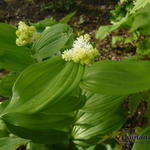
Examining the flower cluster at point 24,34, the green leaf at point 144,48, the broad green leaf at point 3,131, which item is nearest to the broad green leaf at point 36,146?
the broad green leaf at point 3,131

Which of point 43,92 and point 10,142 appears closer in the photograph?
point 43,92

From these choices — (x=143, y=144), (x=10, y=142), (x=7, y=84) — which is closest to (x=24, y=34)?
(x=7, y=84)

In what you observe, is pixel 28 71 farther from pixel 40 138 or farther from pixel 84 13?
pixel 84 13

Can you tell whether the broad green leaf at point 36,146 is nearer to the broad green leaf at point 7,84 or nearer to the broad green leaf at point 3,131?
the broad green leaf at point 3,131

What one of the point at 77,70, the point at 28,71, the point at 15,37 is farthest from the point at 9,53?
the point at 77,70

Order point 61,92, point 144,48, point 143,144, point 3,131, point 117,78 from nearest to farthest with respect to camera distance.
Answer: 1. point 61,92
2. point 117,78
3. point 143,144
4. point 3,131
5. point 144,48

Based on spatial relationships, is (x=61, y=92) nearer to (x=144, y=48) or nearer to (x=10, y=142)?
(x=10, y=142)

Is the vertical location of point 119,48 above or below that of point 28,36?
below
